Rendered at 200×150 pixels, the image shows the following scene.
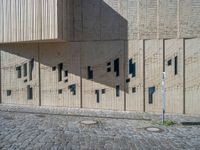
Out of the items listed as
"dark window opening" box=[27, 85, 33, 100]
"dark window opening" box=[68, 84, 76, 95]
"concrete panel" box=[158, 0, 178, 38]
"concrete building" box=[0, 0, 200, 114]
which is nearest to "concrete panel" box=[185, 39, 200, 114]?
"concrete building" box=[0, 0, 200, 114]

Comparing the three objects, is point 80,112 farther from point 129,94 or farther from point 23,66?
point 23,66

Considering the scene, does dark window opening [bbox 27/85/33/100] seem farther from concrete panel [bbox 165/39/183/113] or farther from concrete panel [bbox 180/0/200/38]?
concrete panel [bbox 180/0/200/38]

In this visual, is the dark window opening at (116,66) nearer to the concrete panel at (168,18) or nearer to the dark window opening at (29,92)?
the concrete panel at (168,18)

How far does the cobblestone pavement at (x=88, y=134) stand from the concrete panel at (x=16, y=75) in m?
3.32

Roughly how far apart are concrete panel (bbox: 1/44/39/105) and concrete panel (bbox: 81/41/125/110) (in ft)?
8.78

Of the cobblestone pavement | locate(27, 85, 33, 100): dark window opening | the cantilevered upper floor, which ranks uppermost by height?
the cantilevered upper floor

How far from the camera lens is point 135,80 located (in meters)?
13.5

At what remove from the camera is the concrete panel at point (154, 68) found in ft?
43.1

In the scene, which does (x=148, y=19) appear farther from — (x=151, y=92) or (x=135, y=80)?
(x=151, y=92)

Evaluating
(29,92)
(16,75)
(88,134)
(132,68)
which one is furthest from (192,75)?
(16,75)

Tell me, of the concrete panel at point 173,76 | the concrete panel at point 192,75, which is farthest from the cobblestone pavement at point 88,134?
the concrete panel at point 192,75

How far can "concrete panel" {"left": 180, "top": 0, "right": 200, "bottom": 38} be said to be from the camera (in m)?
12.8

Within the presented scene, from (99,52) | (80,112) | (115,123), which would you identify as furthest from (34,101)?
(115,123)

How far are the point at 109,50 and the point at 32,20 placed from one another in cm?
376
